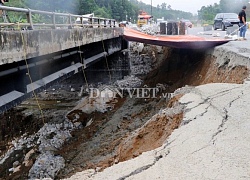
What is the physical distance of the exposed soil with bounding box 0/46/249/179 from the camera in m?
6.86

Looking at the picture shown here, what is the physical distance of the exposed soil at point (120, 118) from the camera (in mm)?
6863

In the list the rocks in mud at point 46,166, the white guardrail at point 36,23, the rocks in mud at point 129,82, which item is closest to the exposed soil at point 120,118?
the rocks in mud at point 46,166

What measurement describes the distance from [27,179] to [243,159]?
7.47 metres

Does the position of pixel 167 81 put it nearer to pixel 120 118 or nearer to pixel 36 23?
pixel 120 118

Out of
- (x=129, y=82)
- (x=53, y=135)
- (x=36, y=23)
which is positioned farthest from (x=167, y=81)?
(x=36, y=23)

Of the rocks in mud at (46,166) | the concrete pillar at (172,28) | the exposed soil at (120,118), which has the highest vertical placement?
the concrete pillar at (172,28)

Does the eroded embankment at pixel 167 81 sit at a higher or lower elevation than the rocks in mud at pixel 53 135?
higher

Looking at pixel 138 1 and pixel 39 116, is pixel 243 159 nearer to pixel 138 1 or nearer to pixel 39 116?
pixel 39 116

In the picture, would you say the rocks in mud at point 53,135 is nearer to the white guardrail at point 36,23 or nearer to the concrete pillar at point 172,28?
the white guardrail at point 36,23

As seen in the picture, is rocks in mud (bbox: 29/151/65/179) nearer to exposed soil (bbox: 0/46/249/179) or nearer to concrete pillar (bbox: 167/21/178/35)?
exposed soil (bbox: 0/46/249/179)

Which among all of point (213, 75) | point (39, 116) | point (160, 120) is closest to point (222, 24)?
point (213, 75)

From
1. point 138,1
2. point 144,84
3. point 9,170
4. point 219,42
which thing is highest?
point 138,1

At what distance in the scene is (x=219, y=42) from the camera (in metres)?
12.4

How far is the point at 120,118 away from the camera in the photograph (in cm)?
1282
